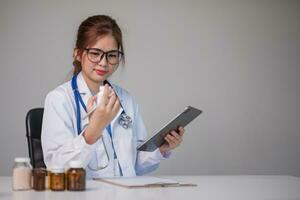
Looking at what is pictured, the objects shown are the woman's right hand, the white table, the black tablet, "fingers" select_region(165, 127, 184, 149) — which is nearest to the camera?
the white table

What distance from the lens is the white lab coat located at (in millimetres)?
1830

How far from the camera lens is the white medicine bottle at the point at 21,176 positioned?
4.95 ft

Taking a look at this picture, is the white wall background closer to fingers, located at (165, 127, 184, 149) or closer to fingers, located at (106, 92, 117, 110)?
fingers, located at (165, 127, 184, 149)

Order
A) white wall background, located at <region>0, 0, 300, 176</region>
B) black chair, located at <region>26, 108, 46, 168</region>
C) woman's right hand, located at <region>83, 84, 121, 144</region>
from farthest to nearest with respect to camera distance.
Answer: white wall background, located at <region>0, 0, 300, 176</region> → black chair, located at <region>26, 108, 46, 168</region> → woman's right hand, located at <region>83, 84, 121, 144</region>

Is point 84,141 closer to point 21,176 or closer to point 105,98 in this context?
point 105,98

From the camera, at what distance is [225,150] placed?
11.9ft

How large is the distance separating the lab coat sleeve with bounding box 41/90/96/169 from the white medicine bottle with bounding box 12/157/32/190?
276 mm

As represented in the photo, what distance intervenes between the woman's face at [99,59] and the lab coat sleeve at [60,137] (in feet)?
0.51

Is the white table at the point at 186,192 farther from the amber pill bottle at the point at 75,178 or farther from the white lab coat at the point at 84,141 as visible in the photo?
the white lab coat at the point at 84,141

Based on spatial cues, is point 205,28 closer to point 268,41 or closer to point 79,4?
point 268,41

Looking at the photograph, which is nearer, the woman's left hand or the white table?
the white table

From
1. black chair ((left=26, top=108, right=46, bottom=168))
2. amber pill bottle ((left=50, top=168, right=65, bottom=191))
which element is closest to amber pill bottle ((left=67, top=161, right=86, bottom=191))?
amber pill bottle ((left=50, top=168, right=65, bottom=191))

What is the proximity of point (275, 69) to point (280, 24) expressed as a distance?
33 centimetres

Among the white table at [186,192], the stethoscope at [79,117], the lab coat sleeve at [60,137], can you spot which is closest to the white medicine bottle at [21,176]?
the white table at [186,192]
